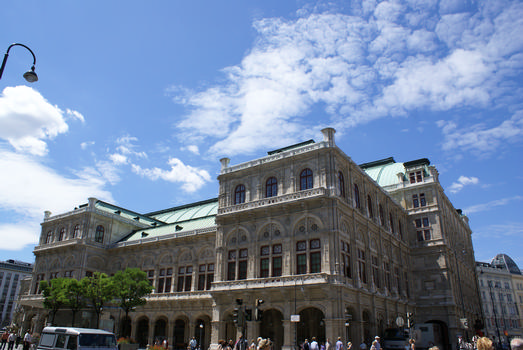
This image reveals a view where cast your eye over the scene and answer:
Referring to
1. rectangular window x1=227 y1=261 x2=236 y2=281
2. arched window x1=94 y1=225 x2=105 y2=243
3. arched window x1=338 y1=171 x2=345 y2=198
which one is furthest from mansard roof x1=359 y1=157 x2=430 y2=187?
arched window x1=94 y1=225 x2=105 y2=243

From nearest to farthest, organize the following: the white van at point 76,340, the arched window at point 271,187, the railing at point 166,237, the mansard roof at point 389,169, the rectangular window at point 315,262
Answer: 1. the white van at point 76,340
2. the rectangular window at point 315,262
3. the arched window at point 271,187
4. the railing at point 166,237
5. the mansard roof at point 389,169

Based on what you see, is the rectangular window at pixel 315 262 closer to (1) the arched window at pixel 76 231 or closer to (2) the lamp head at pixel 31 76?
(2) the lamp head at pixel 31 76

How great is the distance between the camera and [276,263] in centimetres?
3894

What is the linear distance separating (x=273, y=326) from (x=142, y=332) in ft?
74.6

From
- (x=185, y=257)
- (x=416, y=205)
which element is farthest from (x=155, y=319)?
(x=416, y=205)

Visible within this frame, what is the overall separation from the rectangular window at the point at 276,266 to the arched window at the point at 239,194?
25.6ft

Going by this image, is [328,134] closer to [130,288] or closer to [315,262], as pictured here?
[315,262]

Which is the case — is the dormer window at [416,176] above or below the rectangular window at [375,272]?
above

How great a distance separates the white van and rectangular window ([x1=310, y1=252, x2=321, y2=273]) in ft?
64.0

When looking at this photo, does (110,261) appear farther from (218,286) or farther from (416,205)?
(416,205)

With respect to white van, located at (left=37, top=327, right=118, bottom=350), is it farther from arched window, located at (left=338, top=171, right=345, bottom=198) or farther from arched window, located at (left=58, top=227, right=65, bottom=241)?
arched window, located at (left=58, top=227, right=65, bottom=241)

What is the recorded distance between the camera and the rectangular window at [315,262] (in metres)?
36.6

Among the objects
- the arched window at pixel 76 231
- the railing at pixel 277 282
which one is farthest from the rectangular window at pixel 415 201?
the arched window at pixel 76 231

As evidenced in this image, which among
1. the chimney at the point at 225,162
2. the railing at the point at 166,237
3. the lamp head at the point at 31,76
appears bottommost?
the lamp head at the point at 31,76
